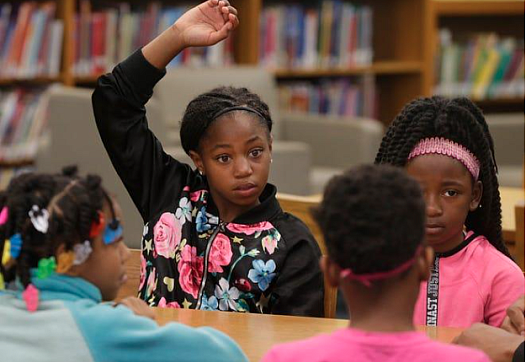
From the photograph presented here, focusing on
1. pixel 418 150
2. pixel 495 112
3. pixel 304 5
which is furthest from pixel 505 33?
pixel 418 150

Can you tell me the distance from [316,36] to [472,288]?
4.35 meters

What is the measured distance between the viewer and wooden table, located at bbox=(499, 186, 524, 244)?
2.75 metres

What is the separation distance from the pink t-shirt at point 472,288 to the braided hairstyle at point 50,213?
2.31ft

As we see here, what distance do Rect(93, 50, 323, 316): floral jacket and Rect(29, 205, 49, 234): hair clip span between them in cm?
63

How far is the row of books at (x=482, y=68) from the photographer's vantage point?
662 centimetres

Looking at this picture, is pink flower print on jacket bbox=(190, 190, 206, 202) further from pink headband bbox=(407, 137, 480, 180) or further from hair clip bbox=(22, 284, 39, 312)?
hair clip bbox=(22, 284, 39, 312)

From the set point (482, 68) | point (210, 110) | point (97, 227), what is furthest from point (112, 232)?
point (482, 68)

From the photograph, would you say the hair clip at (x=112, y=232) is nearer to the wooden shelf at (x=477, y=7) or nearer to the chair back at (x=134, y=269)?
the chair back at (x=134, y=269)

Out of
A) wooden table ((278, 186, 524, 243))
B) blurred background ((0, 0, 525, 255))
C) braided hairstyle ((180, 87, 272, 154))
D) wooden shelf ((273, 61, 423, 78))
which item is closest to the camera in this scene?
braided hairstyle ((180, 87, 272, 154))

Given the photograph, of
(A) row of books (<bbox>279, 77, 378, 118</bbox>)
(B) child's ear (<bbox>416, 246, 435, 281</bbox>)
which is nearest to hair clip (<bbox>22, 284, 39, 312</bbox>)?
(B) child's ear (<bbox>416, 246, 435, 281</bbox>)

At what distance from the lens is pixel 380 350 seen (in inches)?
49.2

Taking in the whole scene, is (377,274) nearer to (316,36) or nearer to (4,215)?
(4,215)

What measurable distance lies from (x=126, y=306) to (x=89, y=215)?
0.52 feet

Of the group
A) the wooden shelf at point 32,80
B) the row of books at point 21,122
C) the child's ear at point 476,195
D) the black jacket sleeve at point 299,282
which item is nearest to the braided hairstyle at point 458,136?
the child's ear at point 476,195
